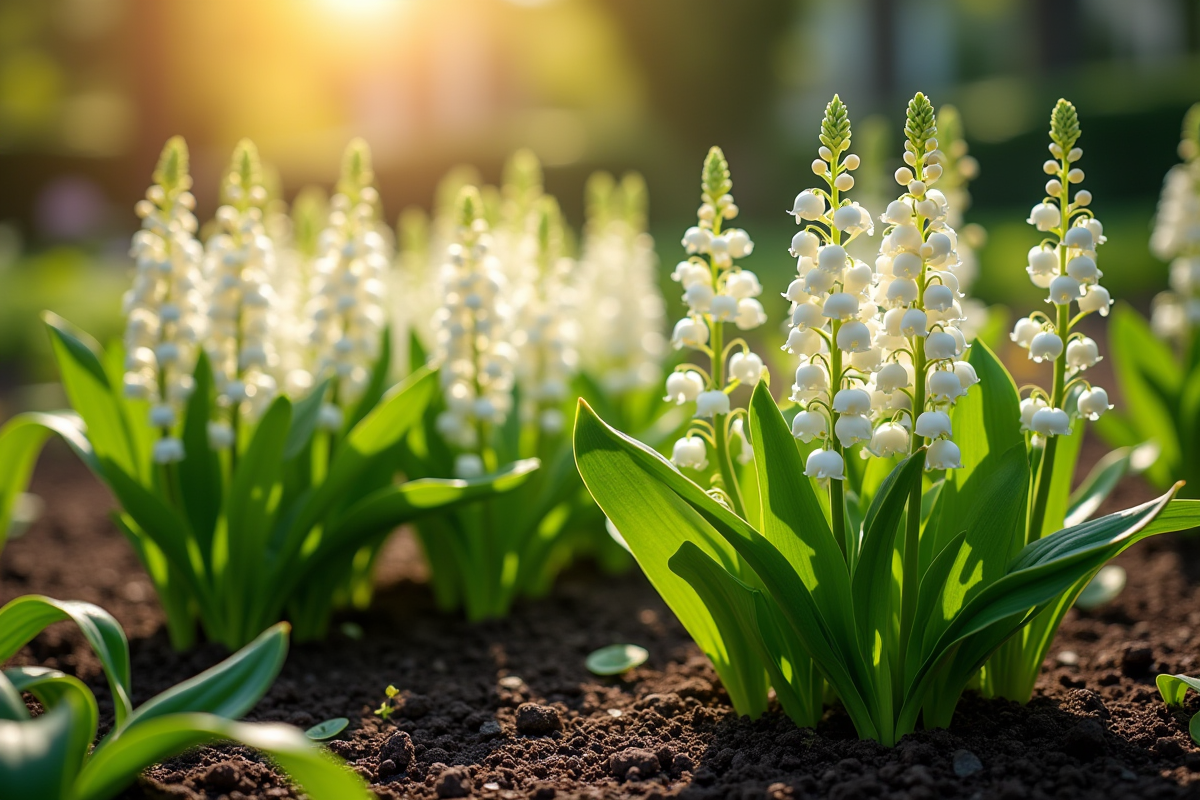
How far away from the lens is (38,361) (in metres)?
7.36

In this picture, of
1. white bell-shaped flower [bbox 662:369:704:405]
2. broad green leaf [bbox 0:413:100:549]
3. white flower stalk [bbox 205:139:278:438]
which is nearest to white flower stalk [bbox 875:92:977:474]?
white bell-shaped flower [bbox 662:369:704:405]

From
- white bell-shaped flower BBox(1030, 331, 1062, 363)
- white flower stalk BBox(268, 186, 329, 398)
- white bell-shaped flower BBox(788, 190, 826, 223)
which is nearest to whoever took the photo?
white bell-shaped flower BBox(788, 190, 826, 223)

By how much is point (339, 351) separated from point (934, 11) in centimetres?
2160

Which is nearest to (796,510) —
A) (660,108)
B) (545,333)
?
(545,333)

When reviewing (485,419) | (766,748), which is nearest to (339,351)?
(485,419)

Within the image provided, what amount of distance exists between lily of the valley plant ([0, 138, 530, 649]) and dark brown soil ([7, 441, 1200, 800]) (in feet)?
1.01

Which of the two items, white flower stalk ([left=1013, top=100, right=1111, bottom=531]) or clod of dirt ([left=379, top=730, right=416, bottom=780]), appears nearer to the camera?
white flower stalk ([left=1013, top=100, right=1111, bottom=531])

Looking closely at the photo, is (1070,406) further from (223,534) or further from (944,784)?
(223,534)

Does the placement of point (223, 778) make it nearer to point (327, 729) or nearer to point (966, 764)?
point (327, 729)

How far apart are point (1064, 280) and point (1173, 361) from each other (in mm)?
2296

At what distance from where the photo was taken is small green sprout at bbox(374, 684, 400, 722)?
8.66 feet

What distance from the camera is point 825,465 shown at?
6.41ft

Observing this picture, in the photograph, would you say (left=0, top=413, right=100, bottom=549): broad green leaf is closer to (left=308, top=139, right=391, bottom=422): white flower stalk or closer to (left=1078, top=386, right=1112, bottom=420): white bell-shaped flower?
(left=308, top=139, right=391, bottom=422): white flower stalk

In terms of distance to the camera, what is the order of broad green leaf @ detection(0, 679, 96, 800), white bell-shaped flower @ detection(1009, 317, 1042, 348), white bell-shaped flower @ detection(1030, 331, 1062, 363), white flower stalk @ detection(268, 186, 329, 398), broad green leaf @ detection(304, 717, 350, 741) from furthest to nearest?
white flower stalk @ detection(268, 186, 329, 398), broad green leaf @ detection(304, 717, 350, 741), white bell-shaped flower @ detection(1009, 317, 1042, 348), white bell-shaped flower @ detection(1030, 331, 1062, 363), broad green leaf @ detection(0, 679, 96, 800)
